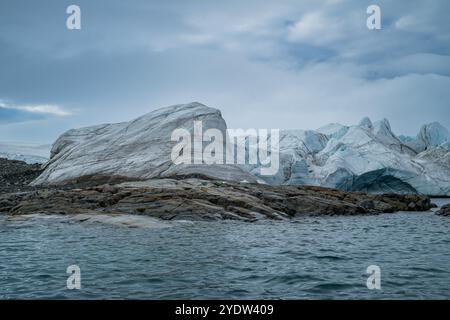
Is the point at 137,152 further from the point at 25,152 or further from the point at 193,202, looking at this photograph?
the point at 25,152

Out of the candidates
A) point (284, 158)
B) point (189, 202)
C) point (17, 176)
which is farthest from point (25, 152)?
point (189, 202)

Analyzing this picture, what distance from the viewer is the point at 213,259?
12.2 metres

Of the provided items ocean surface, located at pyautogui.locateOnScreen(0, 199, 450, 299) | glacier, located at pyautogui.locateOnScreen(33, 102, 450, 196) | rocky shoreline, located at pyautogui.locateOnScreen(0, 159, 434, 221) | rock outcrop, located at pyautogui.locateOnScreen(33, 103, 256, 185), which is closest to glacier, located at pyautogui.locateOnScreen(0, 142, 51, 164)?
glacier, located at pyautogui.locateOnScreen(33, 102, 450, 196)

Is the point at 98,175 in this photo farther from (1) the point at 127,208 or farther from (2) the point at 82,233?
(2) the point at 82,233

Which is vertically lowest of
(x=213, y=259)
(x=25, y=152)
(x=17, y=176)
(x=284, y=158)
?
(x=213, y=259)

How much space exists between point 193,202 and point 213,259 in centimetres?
1009

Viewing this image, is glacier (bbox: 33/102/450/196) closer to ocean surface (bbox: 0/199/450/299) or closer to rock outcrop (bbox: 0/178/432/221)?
rock outcrop (bbox: 0/178/432/221)

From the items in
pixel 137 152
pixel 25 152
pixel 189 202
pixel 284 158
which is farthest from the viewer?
pixel 25 152

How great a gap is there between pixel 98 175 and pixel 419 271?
93.5 ft

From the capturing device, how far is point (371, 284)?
9.58 meters

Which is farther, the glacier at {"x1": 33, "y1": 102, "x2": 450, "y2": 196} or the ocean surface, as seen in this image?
the glacier at {"x1": 33, "y1": 102, "x2": 450, "y2": 196}

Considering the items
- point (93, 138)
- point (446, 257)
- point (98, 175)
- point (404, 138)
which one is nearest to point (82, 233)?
point (446, 257)

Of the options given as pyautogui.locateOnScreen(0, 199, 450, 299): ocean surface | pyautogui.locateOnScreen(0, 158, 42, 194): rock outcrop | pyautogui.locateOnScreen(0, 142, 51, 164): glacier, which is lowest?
pyautogui.locateOnScreen(0, 199, 450, 299): ocean surface

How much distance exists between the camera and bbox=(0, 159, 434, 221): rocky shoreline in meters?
21.5
